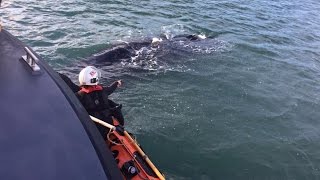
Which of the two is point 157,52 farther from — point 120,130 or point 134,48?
point 120,130

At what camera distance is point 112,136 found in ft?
19.0

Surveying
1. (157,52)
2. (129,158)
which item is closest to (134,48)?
(157,52)

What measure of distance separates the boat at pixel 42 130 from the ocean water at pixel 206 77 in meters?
3.81

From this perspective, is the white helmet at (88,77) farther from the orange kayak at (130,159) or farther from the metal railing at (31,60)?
the metal railing at (31,60)

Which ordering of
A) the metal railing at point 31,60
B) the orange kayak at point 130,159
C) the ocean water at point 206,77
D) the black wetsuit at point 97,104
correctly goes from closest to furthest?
the metal railing at point 31,60
the orange kayak at point 130,159
the black wetsuit at point 97,104
the ocean water at point 206,77

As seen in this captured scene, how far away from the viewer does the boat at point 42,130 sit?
10.9ft

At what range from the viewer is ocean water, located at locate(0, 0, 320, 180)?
825 cm

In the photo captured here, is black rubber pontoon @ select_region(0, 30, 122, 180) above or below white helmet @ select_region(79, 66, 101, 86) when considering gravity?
above

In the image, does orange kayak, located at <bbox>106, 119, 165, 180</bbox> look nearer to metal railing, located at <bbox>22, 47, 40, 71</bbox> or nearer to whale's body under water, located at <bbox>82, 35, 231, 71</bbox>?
metal railing, located at <bbox>22, 47, 40, 71</bbox>

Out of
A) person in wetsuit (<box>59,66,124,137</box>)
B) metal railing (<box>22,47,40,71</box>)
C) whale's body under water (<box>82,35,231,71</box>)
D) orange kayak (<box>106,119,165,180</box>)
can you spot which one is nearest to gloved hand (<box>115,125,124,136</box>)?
orange kayak (<box>106,119,165,180</box>)

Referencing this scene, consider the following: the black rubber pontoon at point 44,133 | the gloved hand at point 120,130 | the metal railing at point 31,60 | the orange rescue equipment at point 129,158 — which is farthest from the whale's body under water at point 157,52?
the black rubber pontoon at point 44,133

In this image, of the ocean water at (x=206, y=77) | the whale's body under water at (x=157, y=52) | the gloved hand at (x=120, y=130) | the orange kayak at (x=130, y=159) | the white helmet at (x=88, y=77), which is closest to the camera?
the orange kayak at (x=130, y=159)

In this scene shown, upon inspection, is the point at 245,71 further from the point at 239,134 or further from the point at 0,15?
the point at 0,15

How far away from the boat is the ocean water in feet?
12.5
